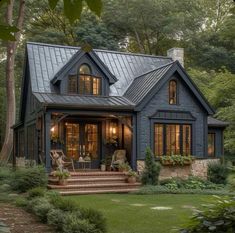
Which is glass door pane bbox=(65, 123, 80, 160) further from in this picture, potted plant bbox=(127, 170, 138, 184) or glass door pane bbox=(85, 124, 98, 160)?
potted plant bbox=(127, 170, 138, 184)

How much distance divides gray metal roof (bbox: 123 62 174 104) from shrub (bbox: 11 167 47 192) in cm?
514

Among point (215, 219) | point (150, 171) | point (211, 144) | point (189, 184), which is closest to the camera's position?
point (215, 219)

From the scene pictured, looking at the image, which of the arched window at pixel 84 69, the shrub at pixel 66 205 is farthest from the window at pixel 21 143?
the shrub at pixel 66 205

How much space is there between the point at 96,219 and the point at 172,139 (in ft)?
35.2

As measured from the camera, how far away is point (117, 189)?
49.2 feet

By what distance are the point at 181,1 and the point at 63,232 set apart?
30268 mm

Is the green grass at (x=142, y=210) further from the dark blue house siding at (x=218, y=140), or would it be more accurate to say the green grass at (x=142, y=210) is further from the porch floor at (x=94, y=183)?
the dark blue house siding at (x=218, y=140)

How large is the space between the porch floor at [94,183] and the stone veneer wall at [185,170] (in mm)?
1360

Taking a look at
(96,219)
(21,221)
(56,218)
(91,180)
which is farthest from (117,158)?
(96,219)

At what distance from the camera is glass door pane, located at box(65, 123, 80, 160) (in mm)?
17484

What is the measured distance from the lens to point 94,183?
50.0 feet

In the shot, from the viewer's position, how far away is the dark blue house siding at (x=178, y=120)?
17.1 m

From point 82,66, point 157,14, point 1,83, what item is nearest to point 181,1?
point 157,14

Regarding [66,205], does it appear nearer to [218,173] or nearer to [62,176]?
[62,176]
